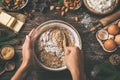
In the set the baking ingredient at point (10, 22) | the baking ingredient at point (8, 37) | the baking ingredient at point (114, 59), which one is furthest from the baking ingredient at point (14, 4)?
the baking ingredient at point (114, 59)

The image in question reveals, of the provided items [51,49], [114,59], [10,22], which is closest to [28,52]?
[51,49]

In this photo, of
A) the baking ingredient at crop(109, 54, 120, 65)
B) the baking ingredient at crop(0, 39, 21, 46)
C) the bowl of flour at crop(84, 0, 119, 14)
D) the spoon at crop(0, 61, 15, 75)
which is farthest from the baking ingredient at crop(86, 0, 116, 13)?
the spoon at crop(0, 61, 15, 75)

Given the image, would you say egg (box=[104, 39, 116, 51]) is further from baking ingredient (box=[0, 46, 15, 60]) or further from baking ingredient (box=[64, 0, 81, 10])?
baking ingredient (box=[0, 46, 15, 60])

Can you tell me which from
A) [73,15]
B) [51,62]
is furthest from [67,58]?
[73,15]

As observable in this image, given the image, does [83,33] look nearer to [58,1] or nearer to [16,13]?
[58,1]

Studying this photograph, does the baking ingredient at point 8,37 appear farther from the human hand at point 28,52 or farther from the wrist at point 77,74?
the wrist at point 77,74

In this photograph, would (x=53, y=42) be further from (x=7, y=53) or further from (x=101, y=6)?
(x=101, y=6)
